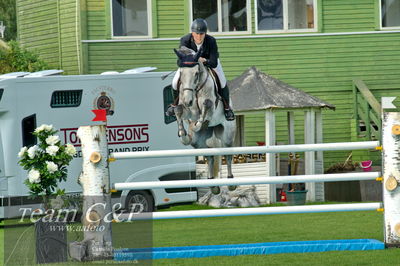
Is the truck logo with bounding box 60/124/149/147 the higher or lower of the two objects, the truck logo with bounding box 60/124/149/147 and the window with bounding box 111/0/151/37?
the lower

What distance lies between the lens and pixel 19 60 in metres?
24.9

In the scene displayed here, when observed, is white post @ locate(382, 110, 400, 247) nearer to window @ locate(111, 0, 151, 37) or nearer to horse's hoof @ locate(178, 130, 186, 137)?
horse's hoof @ locate(178, 130, 186, 137)

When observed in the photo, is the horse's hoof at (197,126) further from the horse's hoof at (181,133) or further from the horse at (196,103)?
the horse's hoof at (181,133)

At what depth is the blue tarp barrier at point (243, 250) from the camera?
34.7 ft

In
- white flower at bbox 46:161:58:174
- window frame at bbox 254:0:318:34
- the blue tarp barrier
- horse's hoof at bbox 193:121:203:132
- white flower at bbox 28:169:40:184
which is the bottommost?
the blue tarp barrier

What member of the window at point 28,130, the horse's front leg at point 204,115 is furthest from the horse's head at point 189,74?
the window at point 28,130

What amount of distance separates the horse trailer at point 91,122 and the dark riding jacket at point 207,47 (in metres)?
7.73

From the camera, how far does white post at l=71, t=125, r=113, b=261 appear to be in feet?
34.6

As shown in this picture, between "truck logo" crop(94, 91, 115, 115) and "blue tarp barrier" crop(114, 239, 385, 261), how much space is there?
8.15 m

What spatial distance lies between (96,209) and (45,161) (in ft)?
5.40

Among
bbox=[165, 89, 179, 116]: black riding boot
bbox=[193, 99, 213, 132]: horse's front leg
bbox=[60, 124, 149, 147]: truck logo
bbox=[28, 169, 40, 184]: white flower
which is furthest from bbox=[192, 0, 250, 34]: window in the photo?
bbox=[193, 99, 213, 132]: horse's front leg

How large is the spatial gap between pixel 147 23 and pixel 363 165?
6.74 m

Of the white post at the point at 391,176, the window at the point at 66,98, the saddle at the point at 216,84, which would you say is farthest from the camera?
the window at the point at 66,98

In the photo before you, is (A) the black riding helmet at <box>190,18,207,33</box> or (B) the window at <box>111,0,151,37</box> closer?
(A) the black riding helmet at <box>190,18,207,33</box>
